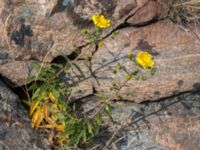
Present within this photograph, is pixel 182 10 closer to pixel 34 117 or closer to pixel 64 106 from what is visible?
pixel 64 106

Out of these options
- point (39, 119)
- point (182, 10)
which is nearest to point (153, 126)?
point (39, 119)

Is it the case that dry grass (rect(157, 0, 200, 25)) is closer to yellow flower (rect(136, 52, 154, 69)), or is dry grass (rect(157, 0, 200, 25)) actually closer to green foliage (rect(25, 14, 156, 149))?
green foliage (rect(25, 14, 156, 149))

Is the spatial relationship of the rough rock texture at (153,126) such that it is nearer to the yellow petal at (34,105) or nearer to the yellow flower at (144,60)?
the yellow petal at (34,105)

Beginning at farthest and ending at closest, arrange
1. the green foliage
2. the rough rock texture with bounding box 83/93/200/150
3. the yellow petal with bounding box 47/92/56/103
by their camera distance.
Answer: the rough rock texture with bounding box 83/93/200/150 → the yellow petal with bounding box 47/92/56/103 → the green foliage

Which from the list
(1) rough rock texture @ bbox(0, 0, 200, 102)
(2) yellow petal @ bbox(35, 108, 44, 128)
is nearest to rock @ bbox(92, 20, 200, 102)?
(1) rough rock texture @ bbox(0, 0, 200, 102)

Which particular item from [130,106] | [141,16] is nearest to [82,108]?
[130,106]

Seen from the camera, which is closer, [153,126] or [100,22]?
[100,22]
